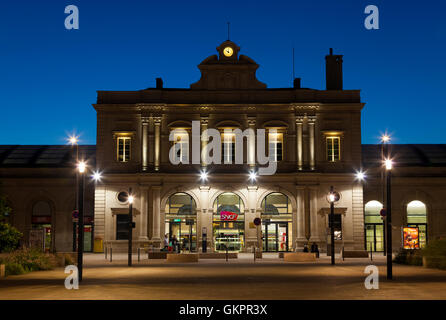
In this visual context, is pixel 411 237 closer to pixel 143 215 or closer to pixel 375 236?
pixel 375 236

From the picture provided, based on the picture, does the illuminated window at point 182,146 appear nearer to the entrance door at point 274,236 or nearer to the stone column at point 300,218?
the entrance door at point 274,236

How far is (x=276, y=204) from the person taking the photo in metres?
51.5

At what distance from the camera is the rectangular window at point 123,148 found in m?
52.0

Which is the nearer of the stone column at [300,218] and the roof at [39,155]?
the stone column at [300,218]

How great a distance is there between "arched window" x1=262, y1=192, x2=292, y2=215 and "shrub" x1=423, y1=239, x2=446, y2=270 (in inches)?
797

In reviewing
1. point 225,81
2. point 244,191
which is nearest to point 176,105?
point 225,81

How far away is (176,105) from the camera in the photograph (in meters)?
51.4

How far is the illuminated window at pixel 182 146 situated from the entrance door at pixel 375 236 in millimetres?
16815

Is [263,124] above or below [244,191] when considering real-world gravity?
above

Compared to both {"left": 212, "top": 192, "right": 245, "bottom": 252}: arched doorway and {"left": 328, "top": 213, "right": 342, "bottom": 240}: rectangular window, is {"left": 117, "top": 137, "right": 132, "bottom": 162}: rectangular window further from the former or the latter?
{"left": 328, "top": 213, "right": 342, "bottom": 240}: rectangular window

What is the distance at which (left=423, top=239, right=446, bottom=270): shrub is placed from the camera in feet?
95.5

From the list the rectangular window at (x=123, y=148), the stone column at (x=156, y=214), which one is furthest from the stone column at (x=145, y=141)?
the stone column at (x=156, y=214)
